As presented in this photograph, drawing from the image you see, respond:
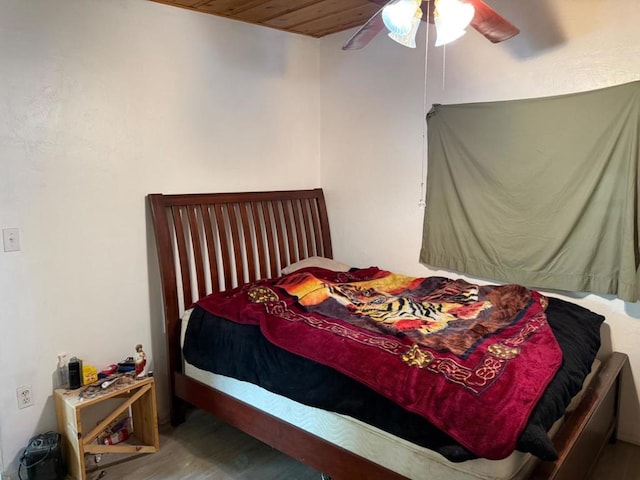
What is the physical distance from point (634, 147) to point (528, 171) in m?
0.55

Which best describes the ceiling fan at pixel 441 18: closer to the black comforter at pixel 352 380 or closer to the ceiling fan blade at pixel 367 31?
the ceiling fan blade at pixel 367 31

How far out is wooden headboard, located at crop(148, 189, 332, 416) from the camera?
2.91 m

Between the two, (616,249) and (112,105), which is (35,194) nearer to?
(112,105)

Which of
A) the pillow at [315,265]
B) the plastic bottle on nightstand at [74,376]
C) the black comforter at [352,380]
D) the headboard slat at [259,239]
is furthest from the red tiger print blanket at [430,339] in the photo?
the plastic bottle on nightstand at [74,376]

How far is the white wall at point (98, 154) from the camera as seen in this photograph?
7.80 ft

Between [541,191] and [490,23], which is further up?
[490,23]

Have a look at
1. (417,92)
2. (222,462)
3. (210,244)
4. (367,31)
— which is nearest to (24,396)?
(222,462)

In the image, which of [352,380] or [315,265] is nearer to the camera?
[352,380]

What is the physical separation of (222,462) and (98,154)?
1.87 metres

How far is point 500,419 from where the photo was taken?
161 cm

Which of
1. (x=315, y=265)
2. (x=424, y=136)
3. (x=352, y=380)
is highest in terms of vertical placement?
(x=424, y=136)

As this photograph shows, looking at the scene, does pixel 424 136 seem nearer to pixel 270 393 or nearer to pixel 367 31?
pixel 367 31

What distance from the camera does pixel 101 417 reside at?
2.75 meters

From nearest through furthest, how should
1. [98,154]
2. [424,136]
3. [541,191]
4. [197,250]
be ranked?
[98,154] < [541,191] < [197,250] < [424,136]
